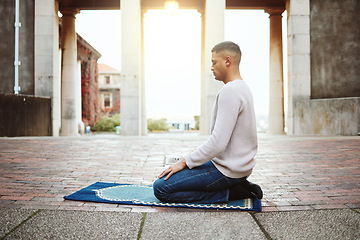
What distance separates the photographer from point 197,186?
3004mm

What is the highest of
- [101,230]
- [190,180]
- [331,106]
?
[331,106]

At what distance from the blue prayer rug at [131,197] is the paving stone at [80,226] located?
0.40m

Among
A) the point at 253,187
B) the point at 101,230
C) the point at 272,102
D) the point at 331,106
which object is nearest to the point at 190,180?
the point at 253,187

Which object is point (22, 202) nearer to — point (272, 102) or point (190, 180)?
point (190, 180)

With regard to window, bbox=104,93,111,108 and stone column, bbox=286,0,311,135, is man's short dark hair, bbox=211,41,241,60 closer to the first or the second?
stone column, bbox=286,0,311,135

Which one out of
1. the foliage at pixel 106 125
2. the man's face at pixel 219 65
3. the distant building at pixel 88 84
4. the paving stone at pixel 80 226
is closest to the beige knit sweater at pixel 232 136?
the man's face at pixel 219 65

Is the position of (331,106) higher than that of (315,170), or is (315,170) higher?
(331,106)

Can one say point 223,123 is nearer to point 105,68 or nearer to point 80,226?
point 80,226

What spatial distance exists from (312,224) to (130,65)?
13517 mm

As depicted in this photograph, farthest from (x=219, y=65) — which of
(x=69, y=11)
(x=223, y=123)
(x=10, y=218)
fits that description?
(x=69, y=11)

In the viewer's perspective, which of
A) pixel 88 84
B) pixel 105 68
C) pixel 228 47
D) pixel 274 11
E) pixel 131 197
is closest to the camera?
pixel 228 47

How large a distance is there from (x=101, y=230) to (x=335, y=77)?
48.2ft

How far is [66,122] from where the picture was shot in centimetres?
1803

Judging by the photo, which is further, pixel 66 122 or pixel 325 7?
pixel 66 122
